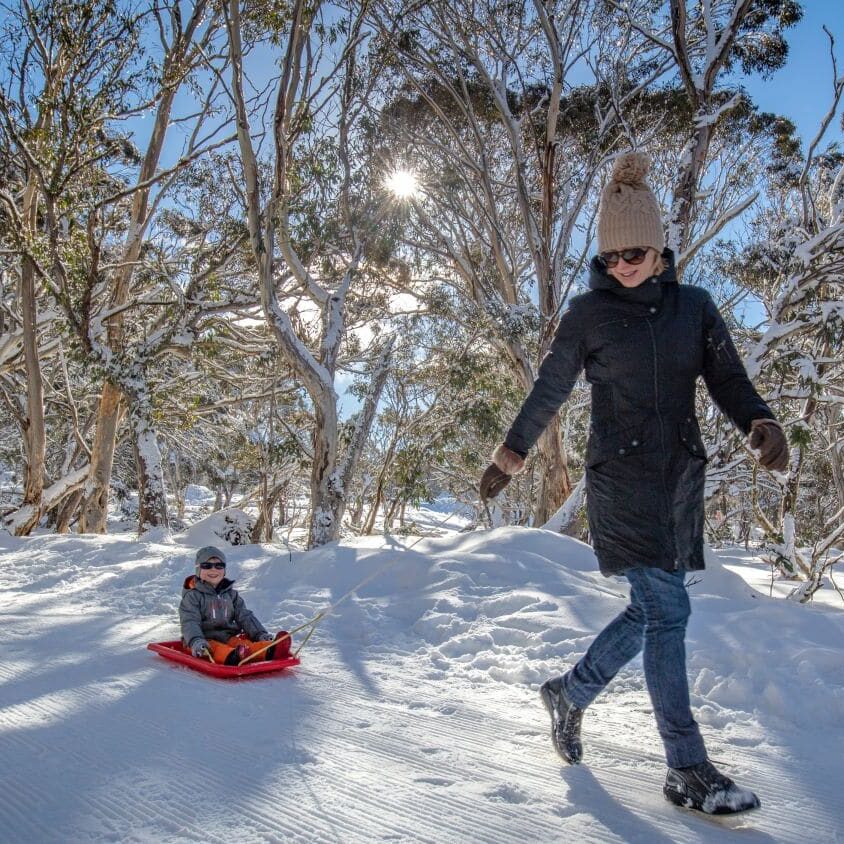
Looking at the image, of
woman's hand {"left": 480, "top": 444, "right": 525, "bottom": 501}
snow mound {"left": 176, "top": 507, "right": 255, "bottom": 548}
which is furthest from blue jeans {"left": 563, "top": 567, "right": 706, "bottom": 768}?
snow mound {"left": 176, "top": 507, "right": 255, "bottom": 548}

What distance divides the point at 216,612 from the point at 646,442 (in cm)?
268

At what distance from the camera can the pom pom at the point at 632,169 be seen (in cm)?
244

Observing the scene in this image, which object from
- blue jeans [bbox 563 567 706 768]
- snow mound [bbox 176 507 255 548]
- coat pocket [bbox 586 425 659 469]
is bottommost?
snow mound [bbox 176 507 255 548]

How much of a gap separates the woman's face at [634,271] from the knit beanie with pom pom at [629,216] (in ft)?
0.15

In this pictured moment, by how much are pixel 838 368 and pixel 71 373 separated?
15567 mm

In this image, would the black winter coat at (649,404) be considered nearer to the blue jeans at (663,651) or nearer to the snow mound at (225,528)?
→ the blue jeans at (663,651)

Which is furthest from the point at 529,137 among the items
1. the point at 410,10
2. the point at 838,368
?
the point at 838,368

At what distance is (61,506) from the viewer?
65.2 ft

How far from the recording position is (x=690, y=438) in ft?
6.98

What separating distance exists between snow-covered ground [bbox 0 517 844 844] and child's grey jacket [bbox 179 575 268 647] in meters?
0.31

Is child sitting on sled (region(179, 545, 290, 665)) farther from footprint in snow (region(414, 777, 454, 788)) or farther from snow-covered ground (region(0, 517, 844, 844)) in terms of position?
footprint in snow (region(414, 777, 454, 788))

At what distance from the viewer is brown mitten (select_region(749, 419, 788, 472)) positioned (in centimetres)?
200

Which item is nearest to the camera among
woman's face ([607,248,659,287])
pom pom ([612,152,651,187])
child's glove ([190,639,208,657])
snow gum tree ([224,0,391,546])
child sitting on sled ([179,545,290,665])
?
woman's face ([607,248,659,287])

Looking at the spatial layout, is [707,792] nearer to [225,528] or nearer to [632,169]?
[632,169]
